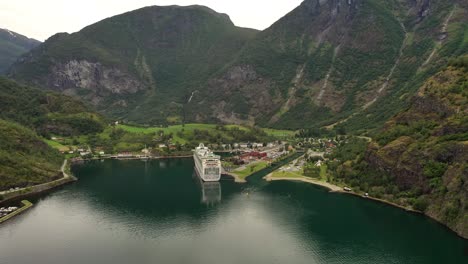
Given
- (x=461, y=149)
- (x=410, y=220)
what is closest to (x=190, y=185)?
(x=410, y=220)

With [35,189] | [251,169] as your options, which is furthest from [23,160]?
[251,169]

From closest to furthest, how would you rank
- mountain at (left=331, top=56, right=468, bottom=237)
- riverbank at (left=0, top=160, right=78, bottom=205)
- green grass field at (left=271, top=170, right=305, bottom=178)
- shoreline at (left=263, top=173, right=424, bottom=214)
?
mountain at (left=331, top=56, right=468, bottom=237) → shoreline at (left=263, top=173, right=424, bottom=214) → riverbank at (left=0, top=160, right=78, bottom=205) → green grass field at (left=271, top=170, right=305, bottom=178)

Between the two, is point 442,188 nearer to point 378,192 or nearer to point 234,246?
point 378,192

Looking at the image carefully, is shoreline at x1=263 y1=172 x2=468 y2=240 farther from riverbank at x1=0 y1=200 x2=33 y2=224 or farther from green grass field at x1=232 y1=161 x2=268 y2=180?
riverbank at x1=0 y1=200 x2=33 y2=224

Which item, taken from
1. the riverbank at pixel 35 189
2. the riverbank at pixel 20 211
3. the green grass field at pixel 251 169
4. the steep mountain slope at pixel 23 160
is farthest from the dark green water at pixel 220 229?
the green grass field at pixel 251 169

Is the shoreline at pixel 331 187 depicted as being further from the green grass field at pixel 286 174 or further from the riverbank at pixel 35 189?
the riverbank at pixel 35 189

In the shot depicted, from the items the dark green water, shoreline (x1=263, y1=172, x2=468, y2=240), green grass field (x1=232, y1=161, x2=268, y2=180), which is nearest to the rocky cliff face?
shoreline (x1=263, y1=172, x2=468, y2=240)
